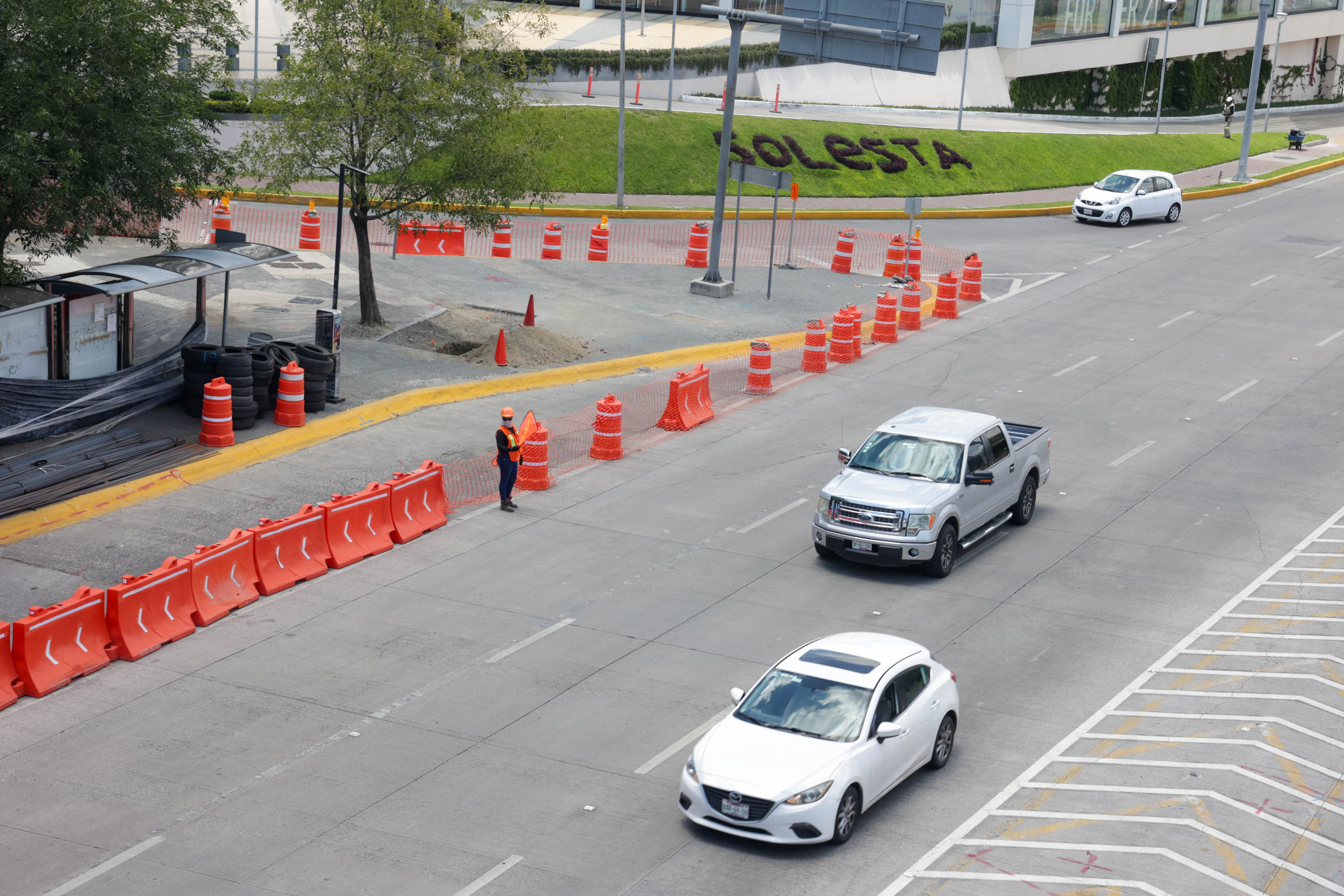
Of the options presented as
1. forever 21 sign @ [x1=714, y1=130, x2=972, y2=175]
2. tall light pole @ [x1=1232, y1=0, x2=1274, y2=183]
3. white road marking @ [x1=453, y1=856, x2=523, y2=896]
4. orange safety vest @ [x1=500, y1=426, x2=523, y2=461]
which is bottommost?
white road marking @ [x1=453, y1=856, x2=523, y2=896]

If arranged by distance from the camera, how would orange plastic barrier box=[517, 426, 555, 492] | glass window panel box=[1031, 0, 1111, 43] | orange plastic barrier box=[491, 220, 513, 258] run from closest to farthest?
orange plastic barrier box=[517, 426, 555, 492]
orange plastic barrier box=[491, 220, 513, 258]
glass window panel box=[1031, 0, 1111, 43]

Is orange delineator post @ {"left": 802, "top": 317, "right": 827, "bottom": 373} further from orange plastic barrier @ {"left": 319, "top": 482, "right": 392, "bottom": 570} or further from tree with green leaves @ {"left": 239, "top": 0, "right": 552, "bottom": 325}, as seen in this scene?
orange plastic barrier @ {"left": 319, "top": 482, "right": 392, "bottom": 570}

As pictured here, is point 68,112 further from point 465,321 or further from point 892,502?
point 892,502

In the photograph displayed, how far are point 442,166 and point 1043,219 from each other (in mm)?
24171

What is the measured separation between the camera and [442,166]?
28688 millimetres

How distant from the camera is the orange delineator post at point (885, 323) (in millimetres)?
31297

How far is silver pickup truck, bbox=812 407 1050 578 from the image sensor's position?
1859 cm

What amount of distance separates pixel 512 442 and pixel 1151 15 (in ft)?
206

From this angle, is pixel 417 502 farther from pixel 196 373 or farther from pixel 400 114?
pixel 400 114

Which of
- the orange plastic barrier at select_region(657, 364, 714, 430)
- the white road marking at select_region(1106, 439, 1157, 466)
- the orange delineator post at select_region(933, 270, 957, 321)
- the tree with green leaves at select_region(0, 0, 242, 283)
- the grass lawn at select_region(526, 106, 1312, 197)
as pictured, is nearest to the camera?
the tree with green leaves at select_region(0, 0, 242, 283)

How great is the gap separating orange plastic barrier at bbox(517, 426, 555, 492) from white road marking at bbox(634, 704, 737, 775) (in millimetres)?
7550

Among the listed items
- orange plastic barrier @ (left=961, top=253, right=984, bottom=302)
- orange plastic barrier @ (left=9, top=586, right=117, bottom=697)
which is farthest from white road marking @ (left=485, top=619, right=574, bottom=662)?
orange plastic barrier @ (left=961, top=253, right=984, bottom=302)

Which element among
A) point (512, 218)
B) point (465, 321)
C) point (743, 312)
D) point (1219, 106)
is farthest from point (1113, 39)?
point (465, 321)

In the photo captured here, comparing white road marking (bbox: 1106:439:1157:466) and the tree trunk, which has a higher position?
the tree trunk
